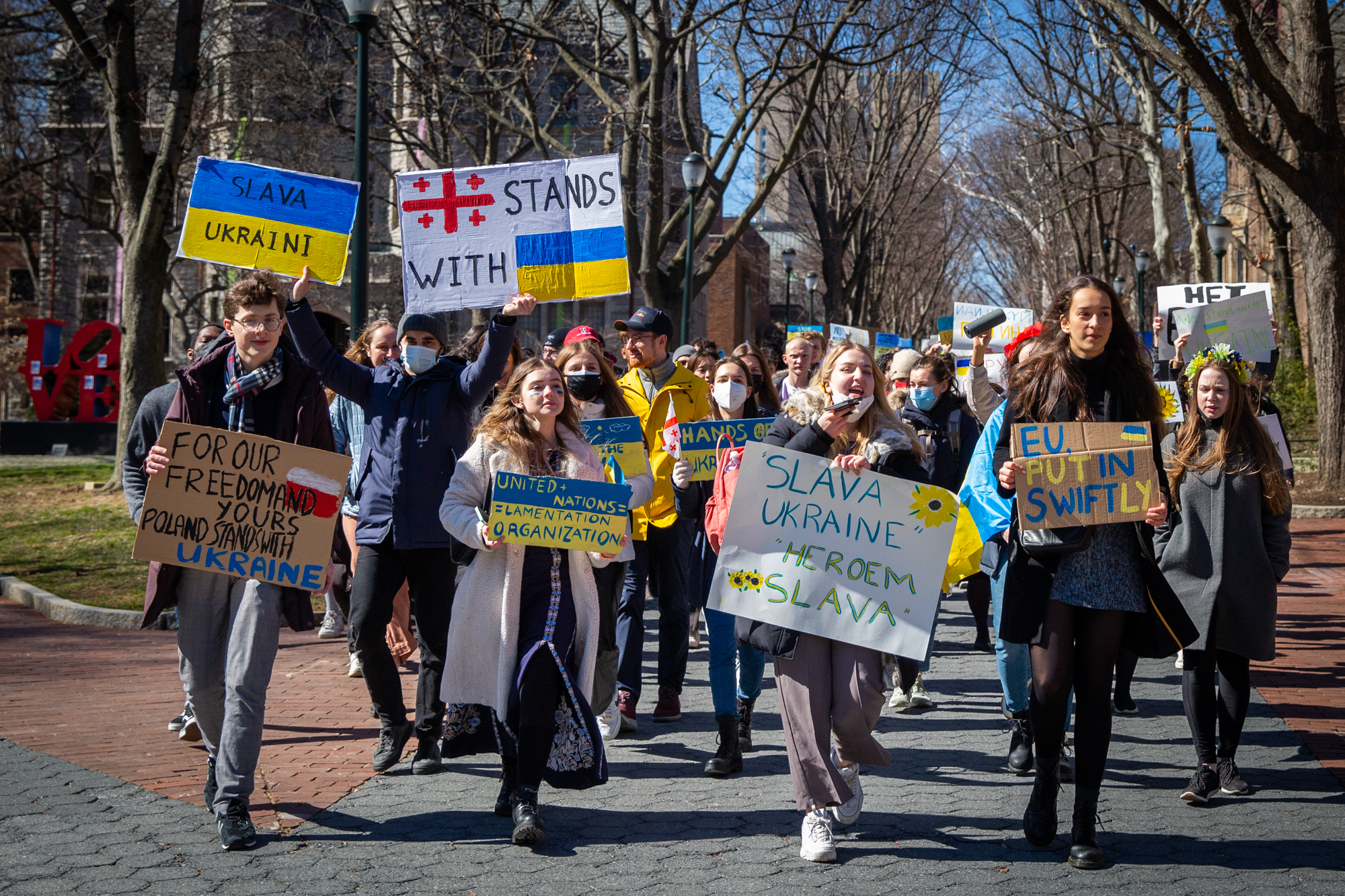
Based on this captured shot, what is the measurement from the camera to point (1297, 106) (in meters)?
15.9

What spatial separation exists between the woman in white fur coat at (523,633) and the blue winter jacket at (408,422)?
503 millimetres

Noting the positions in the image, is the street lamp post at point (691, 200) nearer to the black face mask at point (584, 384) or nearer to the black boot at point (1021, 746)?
the black face mask at point (584, 384)

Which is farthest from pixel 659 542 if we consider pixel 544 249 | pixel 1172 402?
pixel 1172 402

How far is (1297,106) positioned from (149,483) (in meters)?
15.5

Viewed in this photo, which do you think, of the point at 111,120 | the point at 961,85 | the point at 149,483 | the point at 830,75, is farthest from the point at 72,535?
the point at 961,85

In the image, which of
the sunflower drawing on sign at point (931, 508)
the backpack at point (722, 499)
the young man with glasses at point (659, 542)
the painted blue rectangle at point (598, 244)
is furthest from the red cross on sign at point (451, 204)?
the sunflower drawing on sign at point (931, 508)

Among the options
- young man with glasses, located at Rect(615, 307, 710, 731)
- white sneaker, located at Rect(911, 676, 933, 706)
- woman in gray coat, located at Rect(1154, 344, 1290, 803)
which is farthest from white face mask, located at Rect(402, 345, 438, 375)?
woman in gray coat, located at Rect(1154, 344, 1290, 803)

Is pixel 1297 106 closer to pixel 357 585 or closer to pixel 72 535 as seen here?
pixel 357 585

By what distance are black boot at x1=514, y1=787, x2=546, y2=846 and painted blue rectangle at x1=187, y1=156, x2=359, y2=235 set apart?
295cm

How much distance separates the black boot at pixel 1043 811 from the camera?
473 cm

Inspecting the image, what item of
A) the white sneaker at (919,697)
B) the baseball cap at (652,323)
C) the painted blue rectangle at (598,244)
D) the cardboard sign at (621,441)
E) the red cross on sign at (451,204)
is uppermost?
the red cross on sign at (451,204)

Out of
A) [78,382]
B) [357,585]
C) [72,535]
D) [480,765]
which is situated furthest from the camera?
[78,382]

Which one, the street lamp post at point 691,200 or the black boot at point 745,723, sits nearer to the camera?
the black boot at point 745,723

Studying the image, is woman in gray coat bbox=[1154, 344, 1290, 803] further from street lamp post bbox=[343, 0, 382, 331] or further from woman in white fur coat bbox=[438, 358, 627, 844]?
street lamp post bbox=[343, 0, 382, 331]
